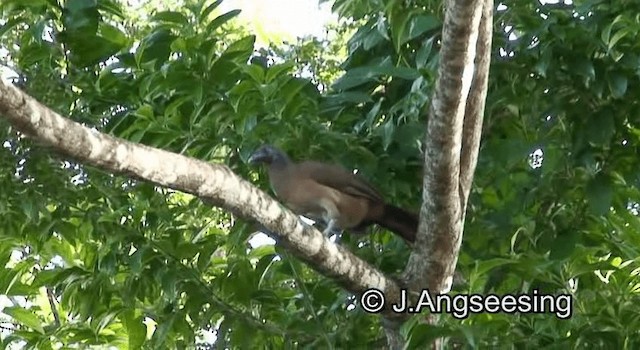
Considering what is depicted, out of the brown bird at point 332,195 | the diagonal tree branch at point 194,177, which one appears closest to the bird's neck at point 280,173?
the brown bird at point 332,195

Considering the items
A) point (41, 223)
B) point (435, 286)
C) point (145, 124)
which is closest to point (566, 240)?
point (435, 286)

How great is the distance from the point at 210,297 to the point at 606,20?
1626 millimetres

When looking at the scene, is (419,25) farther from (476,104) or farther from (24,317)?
(24,317)

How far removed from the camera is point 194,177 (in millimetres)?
3287

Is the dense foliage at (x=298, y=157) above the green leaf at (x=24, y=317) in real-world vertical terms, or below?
above

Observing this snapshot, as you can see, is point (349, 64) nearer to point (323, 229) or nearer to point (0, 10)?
point (323, 229)

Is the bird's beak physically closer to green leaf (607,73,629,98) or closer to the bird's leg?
the bird's leg

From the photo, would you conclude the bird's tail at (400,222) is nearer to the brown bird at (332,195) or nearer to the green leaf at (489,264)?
the brown bird at (332,195)

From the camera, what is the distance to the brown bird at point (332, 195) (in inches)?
177

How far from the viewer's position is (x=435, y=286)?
4.12m

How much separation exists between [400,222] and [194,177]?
1.39 metres

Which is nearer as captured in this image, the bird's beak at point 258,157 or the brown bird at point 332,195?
the bird's beak at point 258,157

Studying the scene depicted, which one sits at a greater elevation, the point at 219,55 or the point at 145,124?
the point at 219,55

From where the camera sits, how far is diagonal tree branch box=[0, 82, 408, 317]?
2.86m
